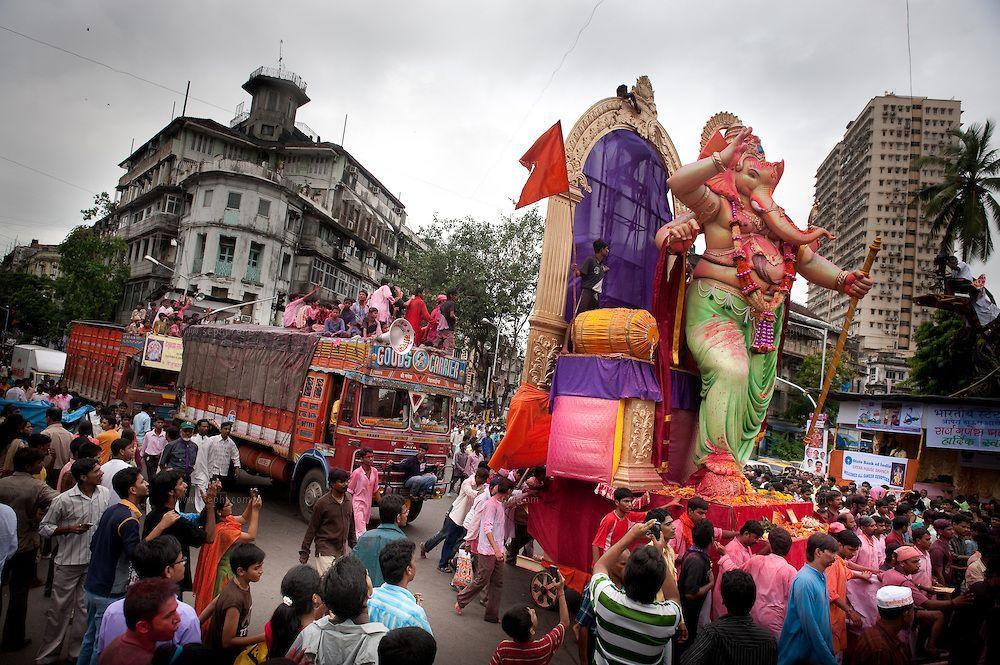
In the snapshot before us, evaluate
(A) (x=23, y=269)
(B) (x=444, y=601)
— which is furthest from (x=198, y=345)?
(A) (x=23, y=269)

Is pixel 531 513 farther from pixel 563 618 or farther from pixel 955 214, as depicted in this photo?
pixel 955 214

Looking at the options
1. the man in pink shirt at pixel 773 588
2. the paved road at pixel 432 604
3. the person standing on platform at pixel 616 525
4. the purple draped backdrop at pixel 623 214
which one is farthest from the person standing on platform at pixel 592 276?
the man in pink shirt at pixel 773 588

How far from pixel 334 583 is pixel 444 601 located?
4.77 meters

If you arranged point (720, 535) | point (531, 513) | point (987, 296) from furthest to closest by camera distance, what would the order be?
1. point (987, 296)
2. point (531, 513)
3. point (720, 535)

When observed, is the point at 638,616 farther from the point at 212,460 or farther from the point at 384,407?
the point at 212,460

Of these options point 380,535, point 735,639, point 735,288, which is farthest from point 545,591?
point 735,288

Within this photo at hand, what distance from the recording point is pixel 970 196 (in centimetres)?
2458

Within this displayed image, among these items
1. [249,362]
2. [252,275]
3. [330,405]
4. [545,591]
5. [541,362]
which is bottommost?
[545,591]

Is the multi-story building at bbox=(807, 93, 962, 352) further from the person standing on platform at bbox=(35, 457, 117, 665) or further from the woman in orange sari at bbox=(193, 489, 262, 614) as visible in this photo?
the person standing on platform at bbox=(35, 457, 117, 665)

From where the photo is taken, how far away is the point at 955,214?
2459 cm

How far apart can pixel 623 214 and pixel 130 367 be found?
533 inches

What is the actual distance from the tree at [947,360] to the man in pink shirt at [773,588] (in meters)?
21.9

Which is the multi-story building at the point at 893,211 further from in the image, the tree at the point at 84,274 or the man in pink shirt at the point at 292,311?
the tree at the point at 84,274

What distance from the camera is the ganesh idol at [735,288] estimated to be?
702 centimetres
